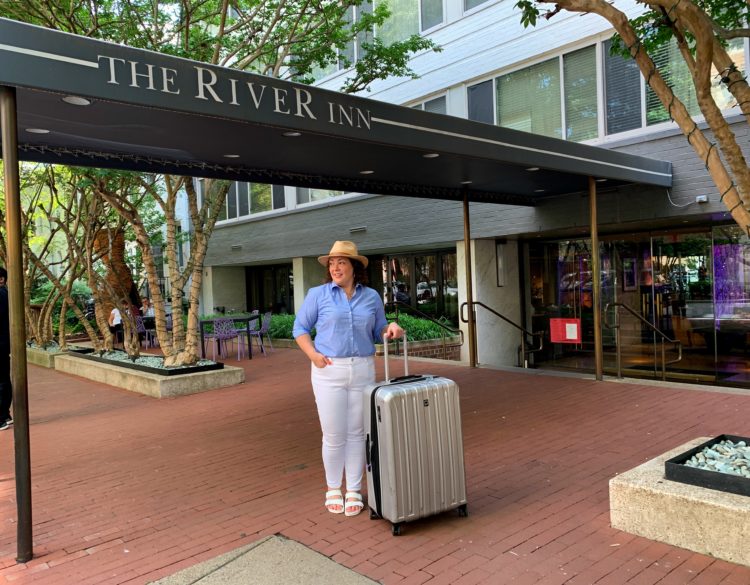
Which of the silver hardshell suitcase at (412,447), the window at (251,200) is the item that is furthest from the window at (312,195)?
the silver hardshell suitcase at (412,447)

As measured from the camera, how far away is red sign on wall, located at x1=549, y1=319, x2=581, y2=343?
9266mm

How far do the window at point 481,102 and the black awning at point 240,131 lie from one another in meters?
3.80

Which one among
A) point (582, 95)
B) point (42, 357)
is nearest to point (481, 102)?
point (582, 95)

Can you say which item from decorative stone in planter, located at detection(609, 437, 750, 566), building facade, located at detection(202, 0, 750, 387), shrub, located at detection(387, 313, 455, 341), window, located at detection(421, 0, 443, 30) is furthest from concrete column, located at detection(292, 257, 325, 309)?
decorative stone in planter, located at detection(609, 437, 750, 566)

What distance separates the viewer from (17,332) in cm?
360

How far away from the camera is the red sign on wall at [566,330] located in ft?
30.4

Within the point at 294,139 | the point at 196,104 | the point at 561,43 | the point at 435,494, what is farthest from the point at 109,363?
the point at 561,43

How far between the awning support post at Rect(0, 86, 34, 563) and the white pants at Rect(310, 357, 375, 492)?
69.9 inches

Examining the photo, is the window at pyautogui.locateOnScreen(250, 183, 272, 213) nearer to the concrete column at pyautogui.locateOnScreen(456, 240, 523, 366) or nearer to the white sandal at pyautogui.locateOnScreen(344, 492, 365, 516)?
the concrete column at pyautogui.locateOnScreen(456, 240, 523, 366)

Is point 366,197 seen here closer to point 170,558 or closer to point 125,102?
point 125,102

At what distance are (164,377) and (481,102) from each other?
8.45 meters

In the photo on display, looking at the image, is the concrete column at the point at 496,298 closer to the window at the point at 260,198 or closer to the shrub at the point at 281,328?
the shrub at the point at 281,328

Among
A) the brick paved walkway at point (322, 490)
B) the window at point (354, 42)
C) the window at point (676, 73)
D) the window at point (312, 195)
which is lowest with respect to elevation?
the brick paved walkway at point (322, 490)

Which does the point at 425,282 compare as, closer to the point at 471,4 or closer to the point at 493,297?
the point at 493,297
